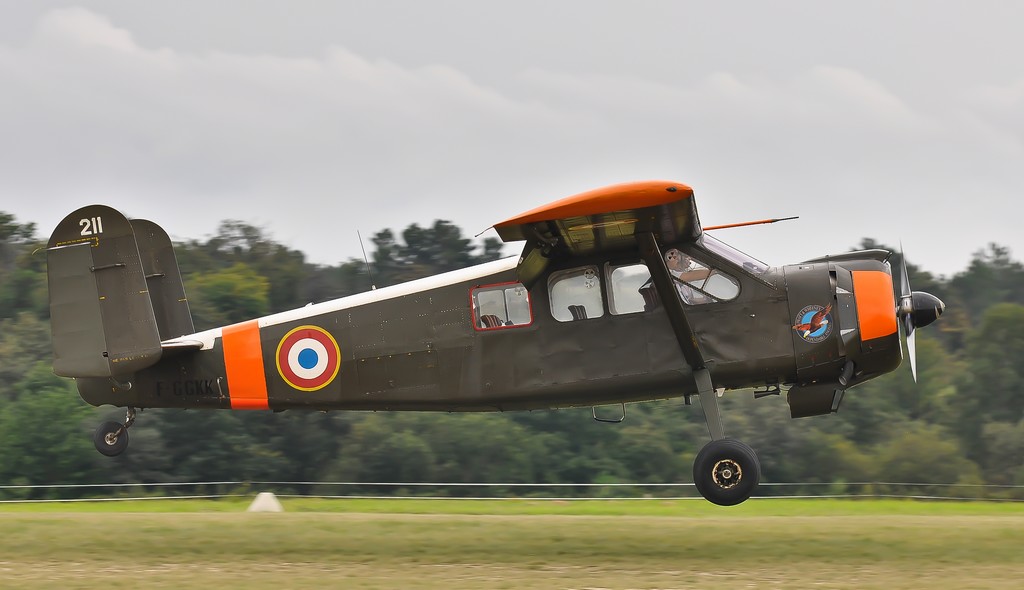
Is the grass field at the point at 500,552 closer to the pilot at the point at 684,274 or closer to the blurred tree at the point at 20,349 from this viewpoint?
the pilot at the point at 684,274

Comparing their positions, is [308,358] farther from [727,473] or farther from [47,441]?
[47,441]

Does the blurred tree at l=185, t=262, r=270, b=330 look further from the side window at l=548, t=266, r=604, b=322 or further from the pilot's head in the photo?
the pilot's head

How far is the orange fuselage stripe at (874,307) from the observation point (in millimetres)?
11844

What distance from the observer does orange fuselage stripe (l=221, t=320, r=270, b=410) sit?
1300cm

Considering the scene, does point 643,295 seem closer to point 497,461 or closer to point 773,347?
point 773,347

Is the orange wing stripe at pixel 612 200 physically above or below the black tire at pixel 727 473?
above

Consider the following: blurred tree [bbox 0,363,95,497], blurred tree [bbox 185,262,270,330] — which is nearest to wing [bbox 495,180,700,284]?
blurred tree [bbox 0,363,95,497]

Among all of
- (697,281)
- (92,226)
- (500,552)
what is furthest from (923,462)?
(92,226)

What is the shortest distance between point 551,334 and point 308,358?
2862mm

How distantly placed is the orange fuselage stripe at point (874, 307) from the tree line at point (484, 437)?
28.2m

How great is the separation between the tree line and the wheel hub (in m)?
28.1

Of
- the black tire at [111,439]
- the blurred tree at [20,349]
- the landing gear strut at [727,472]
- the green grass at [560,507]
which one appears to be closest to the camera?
the landing gear strut at [727,472]

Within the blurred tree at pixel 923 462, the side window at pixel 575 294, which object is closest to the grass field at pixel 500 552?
the side window at pixel 575 294

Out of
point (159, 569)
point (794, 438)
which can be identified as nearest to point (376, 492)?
point (794, 438)
